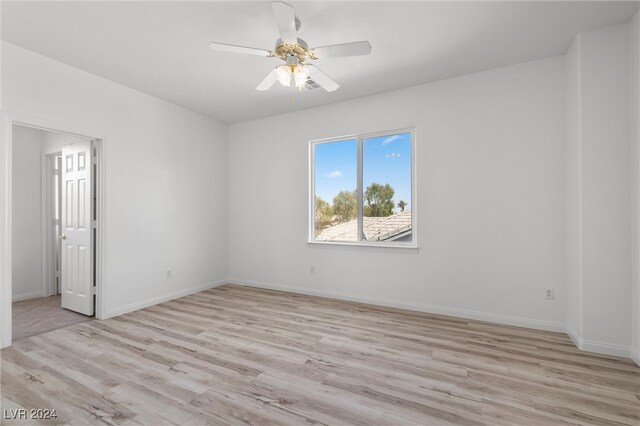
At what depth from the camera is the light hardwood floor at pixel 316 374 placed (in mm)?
1885

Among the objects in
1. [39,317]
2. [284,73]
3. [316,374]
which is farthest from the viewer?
[39,317]

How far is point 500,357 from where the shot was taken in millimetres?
2580

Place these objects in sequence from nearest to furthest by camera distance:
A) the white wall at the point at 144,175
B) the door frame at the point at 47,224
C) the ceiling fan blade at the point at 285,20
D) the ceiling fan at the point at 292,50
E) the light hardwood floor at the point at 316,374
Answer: the light hardwood floor at the point at 316,374
the ceiling fan blade at the point at 285,20
the ceiling fan at the point at 292,50
the white wall at the point at 144,175
the door frame at the point at 47,224

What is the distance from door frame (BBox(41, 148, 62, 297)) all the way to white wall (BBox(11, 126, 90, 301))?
53 millimetres

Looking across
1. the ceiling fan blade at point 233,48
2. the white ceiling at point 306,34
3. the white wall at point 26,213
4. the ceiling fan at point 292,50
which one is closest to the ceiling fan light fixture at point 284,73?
the ceiling fan at point 292,50

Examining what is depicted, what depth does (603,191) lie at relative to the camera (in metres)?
2.64

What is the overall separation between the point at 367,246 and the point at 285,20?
2.86 meters

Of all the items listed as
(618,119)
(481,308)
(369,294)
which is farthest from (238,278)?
(618,119)

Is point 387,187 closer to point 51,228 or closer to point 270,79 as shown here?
point 270,79

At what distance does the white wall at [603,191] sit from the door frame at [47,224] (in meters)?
6.77

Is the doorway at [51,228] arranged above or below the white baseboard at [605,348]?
above

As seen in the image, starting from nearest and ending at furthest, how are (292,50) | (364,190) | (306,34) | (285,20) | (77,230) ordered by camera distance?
Result: (285,20)
(292,50)
(306,34)
(77,230)
(364,190)

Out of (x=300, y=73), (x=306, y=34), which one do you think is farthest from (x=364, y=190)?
(x=306, y=34)

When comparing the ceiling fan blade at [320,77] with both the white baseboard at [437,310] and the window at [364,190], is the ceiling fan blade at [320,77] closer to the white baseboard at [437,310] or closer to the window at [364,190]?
the window at [364,190]
